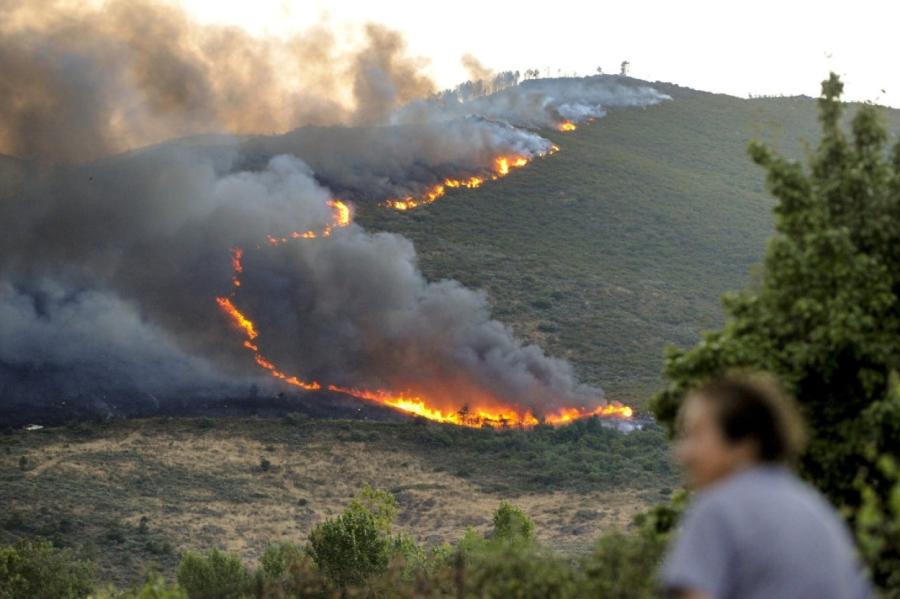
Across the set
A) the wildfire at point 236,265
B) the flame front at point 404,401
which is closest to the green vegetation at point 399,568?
the flame front at point 404,401

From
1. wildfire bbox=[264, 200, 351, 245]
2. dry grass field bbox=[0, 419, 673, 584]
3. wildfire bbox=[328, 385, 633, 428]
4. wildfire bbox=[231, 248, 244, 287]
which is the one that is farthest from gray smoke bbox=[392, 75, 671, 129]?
dry grass field bbox=[0, 419, 673, 584]

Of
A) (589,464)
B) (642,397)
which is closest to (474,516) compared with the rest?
(589,464)

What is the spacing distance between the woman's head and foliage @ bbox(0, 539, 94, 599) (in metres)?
45.9

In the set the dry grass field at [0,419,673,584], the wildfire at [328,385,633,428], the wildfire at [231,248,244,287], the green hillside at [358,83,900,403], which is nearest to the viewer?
the dry grass field at [0,419,673,584]

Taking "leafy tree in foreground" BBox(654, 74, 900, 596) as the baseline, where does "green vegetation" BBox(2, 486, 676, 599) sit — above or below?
below

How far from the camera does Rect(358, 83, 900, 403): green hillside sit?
109000 mm

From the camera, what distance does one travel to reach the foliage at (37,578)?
47.7 meters

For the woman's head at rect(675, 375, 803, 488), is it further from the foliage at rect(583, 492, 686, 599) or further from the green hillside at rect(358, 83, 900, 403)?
the green hillside at rect(358, 83, 900, 403)

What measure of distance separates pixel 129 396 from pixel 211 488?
2757cm

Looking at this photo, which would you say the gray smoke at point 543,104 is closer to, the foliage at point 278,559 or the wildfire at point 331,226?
the wildfire at point 331,226

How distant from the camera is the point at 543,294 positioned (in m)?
116

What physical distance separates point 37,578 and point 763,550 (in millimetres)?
48919

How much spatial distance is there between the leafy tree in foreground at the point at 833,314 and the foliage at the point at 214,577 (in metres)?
36.4

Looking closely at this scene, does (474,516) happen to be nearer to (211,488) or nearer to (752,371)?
(211,488)
